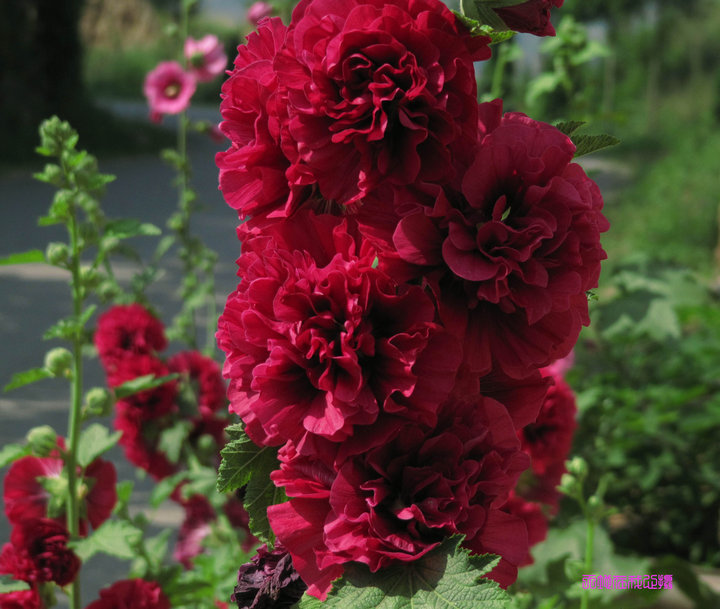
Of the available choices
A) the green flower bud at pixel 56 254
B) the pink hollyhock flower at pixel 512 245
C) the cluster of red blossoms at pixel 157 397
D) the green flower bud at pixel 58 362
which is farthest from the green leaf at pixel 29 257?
the pink hollyhock flower at pixel 512 245

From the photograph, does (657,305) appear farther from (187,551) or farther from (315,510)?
(315,510)

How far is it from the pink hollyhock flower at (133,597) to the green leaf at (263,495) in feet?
1.74

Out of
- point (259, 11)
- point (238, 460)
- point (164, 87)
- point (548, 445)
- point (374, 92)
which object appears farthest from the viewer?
point (164, 87)

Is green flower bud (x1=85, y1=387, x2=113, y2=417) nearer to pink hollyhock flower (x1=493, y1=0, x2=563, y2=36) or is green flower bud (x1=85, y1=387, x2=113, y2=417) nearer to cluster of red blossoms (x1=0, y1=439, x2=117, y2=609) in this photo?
cluster of red blossoms (x1=0, y1=439, x2=117, y2=609)

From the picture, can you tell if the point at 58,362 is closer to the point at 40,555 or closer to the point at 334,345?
the point at 40,555

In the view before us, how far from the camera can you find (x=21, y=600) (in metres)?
1.19

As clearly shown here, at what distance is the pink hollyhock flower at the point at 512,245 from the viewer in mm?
688

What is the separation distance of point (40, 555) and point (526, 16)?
99 cm

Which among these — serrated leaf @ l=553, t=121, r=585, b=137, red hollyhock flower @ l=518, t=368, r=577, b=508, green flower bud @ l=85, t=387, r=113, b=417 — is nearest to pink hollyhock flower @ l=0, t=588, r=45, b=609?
green flower bud @ l=85, t=387, r=113, b=417

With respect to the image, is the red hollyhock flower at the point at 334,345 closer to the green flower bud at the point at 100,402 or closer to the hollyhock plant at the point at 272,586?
the hollyhock plant at the point at 272,586

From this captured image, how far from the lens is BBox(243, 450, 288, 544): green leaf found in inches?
33.3

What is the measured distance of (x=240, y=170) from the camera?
2.57 feet

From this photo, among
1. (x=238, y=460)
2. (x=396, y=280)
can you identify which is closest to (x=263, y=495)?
(x=238, y=460)

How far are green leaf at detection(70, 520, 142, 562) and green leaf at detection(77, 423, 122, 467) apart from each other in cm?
A: 11
